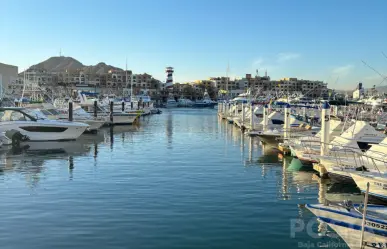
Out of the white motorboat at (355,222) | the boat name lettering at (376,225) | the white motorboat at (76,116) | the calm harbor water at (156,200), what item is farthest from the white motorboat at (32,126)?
the boat name lettering at (376,225)

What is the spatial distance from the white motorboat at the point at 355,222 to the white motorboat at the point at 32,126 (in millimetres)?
26091

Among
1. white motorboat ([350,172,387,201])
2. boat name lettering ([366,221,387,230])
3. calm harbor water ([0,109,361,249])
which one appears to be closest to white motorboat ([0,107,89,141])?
calm harbor water ([0,109,361,249])

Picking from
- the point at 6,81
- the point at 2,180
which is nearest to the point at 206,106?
the point at 6,81

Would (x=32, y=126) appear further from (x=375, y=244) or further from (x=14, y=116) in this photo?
(x=375, y=244)

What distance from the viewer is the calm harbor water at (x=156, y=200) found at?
10.5 metres

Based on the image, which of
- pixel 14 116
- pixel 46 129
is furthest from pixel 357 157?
pixel 14 116

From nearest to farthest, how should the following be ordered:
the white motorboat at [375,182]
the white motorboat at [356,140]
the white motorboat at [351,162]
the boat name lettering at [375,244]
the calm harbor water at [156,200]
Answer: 1. the boat name lettering at [375,244]
2. the calm harbor water at [156,200]
3. the white motorboat at [375,182]
4. the white motorboat at [351,162]
5. the white motorboat at [356,140]

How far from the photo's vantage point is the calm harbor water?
1046cm

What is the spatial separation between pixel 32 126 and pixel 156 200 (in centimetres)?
2041

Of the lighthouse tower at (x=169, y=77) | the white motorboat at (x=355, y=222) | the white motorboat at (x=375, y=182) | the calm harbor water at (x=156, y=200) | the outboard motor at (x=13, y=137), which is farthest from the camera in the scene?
the lighthouse tower at (x=169, y=77)

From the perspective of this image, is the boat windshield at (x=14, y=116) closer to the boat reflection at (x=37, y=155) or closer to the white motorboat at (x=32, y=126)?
the white motorboat at (x=32, y=126)

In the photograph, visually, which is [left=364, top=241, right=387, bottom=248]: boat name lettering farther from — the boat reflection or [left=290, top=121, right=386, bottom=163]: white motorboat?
the boat reflection

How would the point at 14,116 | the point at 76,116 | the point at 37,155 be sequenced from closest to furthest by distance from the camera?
1. the point at 37,155
2. the point at 14,116
3. the point at 76,116

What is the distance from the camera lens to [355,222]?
910 centimetres
